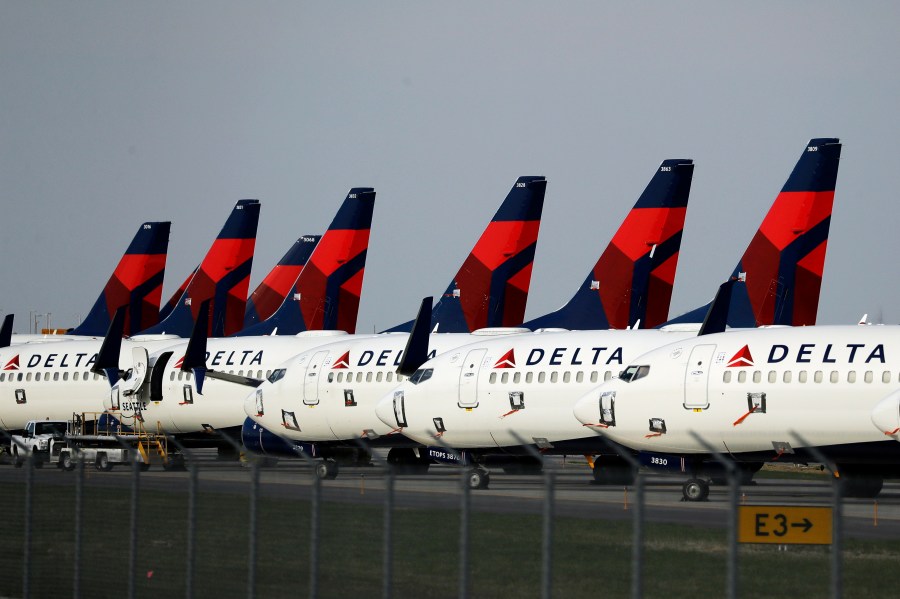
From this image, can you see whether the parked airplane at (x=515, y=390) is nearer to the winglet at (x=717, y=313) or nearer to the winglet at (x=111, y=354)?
the winglet at (x=717, y=313)

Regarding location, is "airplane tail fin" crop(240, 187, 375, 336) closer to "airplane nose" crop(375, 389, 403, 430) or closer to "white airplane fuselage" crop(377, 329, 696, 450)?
"airplane nose" crop(375, 389, 403, 430)

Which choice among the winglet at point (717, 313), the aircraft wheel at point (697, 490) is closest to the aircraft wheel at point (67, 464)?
the winglet at point (717, 313)

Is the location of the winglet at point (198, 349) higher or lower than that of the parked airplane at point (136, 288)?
lower

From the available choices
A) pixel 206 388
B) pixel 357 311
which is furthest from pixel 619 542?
pixel 357 311

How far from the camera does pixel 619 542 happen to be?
13031 mm

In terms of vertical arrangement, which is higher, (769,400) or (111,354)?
(111,354)

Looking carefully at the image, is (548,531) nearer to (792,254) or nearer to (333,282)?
(792,254)

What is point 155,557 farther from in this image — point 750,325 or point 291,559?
point 750,325

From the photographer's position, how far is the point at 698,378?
117 feet

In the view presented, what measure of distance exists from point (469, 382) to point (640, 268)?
1138 cm

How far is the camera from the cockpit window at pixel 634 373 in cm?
3675

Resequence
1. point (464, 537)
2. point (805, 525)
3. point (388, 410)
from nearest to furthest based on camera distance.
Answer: point (805, 525), point (464, 537), point (388, 410)

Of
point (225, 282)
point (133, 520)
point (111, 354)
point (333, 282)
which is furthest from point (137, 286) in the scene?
point (133, 520)

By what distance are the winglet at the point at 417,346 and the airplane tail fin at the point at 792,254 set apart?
7465mm
